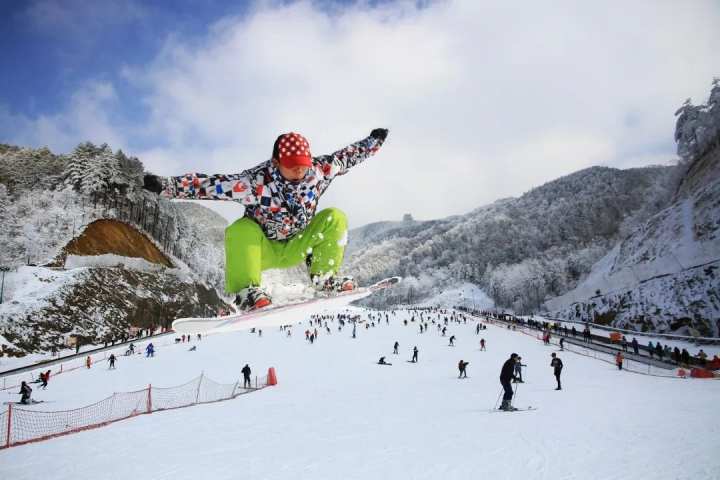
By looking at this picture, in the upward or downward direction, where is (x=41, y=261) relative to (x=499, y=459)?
upward

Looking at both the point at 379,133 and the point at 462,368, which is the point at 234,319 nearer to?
the point at 379,133

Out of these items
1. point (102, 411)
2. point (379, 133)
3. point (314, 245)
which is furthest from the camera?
point (102, 411)

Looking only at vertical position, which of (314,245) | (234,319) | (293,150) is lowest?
(234,319)

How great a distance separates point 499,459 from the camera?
5.07m

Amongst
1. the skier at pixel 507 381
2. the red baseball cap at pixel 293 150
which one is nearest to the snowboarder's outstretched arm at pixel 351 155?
the red baseball cap at pixel 293 150

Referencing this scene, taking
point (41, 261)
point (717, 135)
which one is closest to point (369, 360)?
point (41, 261)

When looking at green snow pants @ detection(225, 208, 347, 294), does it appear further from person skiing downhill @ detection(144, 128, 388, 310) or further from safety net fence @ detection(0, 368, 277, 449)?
safety net fence @ detection(0, 368, 277, 449)

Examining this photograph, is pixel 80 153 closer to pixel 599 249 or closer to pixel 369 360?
pixel 369 360

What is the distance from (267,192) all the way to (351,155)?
1.52 metres

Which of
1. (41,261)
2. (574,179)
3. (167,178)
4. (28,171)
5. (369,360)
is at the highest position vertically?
(574,179)

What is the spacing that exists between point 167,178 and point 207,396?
10646mm

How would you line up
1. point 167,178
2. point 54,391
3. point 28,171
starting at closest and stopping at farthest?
point 167,178 < point 54,391 < point 28,171

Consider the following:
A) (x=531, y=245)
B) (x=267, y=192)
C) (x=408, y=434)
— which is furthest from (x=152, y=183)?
(x=531, y=245)

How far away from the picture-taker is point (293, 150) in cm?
436
